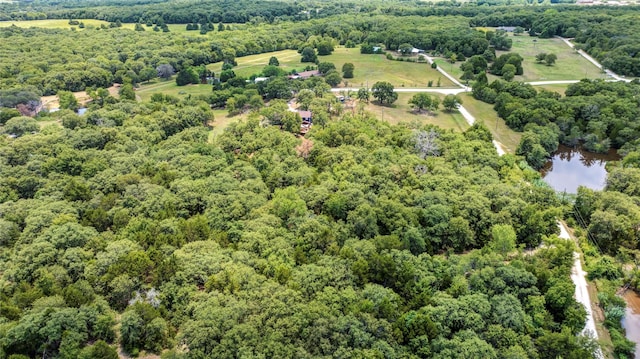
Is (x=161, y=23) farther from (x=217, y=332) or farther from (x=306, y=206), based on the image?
(x=217, y=332)

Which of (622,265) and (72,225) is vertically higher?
(72,225)

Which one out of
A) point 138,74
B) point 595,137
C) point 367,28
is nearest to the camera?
point 595,137

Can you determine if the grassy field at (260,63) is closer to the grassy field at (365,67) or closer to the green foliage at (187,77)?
the grassy field at (365,67)

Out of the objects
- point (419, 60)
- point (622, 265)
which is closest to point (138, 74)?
point (419, 60)

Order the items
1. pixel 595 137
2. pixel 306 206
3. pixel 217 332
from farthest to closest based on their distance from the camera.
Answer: pixel 595 137, pixel 306 206, pixel 217 332

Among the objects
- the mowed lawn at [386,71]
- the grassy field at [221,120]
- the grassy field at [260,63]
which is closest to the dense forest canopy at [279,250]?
the grassy field at [221,120]

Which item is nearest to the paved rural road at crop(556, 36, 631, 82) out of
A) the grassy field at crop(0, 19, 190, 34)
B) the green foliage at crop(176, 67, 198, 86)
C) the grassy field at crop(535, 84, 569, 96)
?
the grassy field at crop(535, 84, 569, 96)

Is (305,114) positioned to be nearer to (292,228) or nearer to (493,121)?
(493,121)
